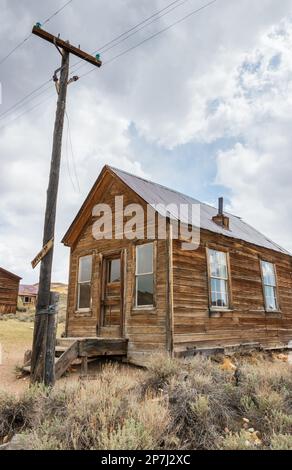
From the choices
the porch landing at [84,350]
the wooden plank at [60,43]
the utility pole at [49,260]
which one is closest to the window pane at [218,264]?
the porch landing at [84,350]

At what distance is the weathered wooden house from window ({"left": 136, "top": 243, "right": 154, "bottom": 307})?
0.03 m

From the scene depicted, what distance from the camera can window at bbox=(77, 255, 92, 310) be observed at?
1248 cm

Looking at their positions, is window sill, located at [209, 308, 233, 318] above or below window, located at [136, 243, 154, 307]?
below

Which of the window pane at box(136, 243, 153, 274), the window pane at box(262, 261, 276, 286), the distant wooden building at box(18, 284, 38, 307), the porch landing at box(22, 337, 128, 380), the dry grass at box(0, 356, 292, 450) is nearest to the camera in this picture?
the dry grass at box(0, 356, 292, 450)

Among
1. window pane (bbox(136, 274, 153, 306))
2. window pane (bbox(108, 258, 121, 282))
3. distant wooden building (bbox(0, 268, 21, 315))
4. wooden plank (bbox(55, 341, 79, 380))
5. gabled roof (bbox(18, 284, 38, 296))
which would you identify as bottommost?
wooden plank (bbox(55, 341, 79, 380))

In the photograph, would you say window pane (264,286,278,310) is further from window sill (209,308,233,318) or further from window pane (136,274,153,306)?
window pane (136,274,153,306)

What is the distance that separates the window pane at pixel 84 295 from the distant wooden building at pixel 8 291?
2583 cm

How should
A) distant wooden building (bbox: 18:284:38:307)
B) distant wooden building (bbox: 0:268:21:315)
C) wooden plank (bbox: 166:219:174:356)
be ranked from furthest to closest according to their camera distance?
distant wooden building (bbox: 18:284:38:307) < distant wooden building (bbox: 0:268:21:315) < wooden plank (bbox: 166:219:174:356)

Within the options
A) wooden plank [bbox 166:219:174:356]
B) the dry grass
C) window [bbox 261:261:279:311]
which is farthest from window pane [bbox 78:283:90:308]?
window [bbox 261:261:279:311]

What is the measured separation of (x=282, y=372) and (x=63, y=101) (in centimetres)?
803

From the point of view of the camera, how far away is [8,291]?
3612cm

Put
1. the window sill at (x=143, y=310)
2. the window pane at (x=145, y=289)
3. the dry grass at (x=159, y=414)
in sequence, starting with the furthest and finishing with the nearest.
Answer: the window pane at (x=145, y=289), the window sill at (x=143, y=310), the dry grass at (x=159, y=414)

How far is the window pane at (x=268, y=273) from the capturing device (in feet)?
47.4

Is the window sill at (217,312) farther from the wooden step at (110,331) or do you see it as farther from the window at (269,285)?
the window at (269,285)
